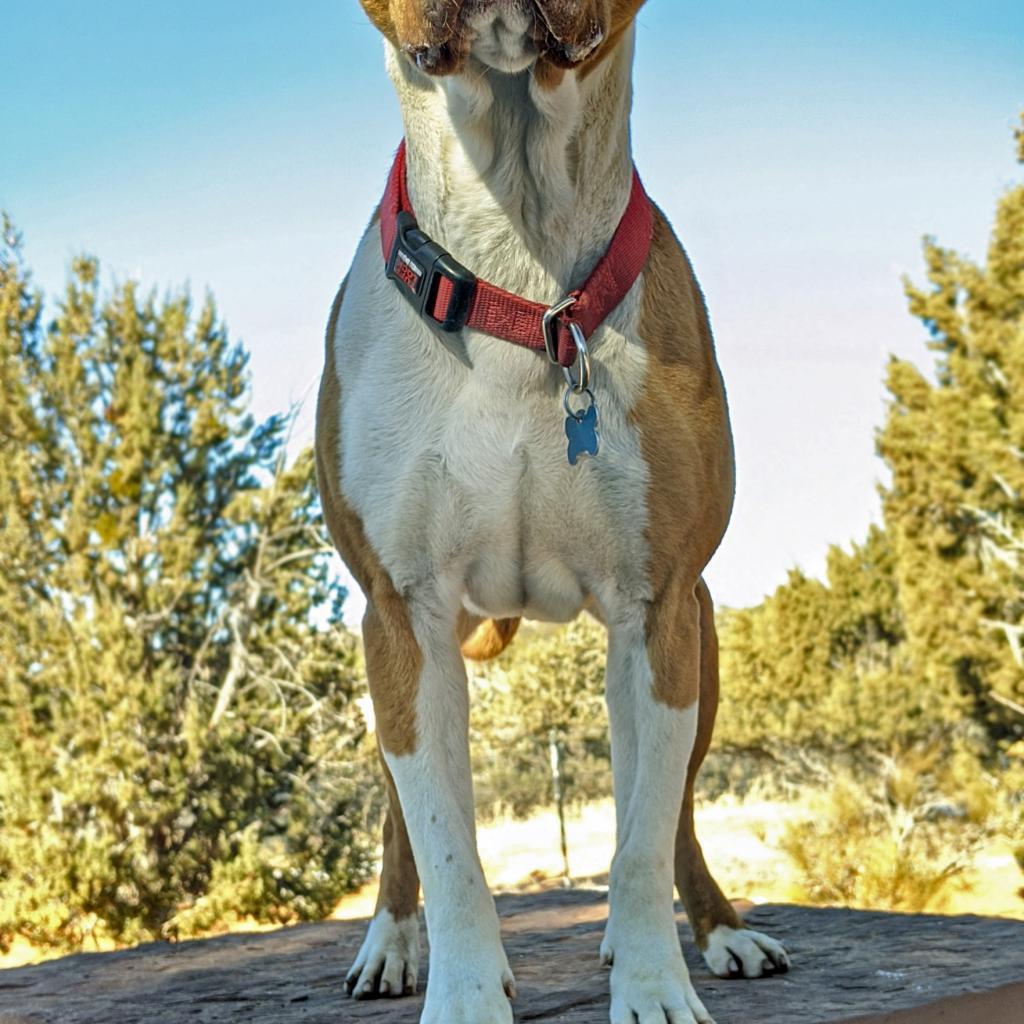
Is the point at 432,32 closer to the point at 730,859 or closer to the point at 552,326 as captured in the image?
the point at 552,326

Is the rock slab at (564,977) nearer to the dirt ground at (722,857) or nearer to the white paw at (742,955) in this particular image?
the white paw at (742,955)

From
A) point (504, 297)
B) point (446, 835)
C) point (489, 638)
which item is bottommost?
point (446, 835)

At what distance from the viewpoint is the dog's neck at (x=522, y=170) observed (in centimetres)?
294

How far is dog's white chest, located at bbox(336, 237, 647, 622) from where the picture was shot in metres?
3.00

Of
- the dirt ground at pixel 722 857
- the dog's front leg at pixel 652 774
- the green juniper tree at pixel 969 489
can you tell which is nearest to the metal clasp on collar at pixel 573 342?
the dog's front leg at pixel 652 774

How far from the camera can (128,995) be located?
4.09 m

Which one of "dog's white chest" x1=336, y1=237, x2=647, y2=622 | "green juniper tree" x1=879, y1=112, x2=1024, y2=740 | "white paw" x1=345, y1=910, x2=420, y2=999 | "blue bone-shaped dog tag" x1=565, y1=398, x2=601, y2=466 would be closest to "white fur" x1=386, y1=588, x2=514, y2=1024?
"dog's white chest" x1=336, y1=237, x2=647, y2=622

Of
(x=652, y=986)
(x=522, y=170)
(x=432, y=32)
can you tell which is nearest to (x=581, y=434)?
(x=522, y=170)

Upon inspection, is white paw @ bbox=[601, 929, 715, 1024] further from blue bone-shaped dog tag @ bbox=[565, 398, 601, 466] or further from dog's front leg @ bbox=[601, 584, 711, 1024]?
blue bone-shaped dog tag @ bbox=[565, 398, 601, 466]

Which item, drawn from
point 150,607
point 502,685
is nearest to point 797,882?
point 502,685

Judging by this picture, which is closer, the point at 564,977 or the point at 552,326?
the point at 552,326

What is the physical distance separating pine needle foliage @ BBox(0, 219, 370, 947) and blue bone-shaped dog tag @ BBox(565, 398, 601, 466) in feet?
38.2

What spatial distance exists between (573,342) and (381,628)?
28.4 inches

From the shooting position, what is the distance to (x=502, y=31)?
104 inches
